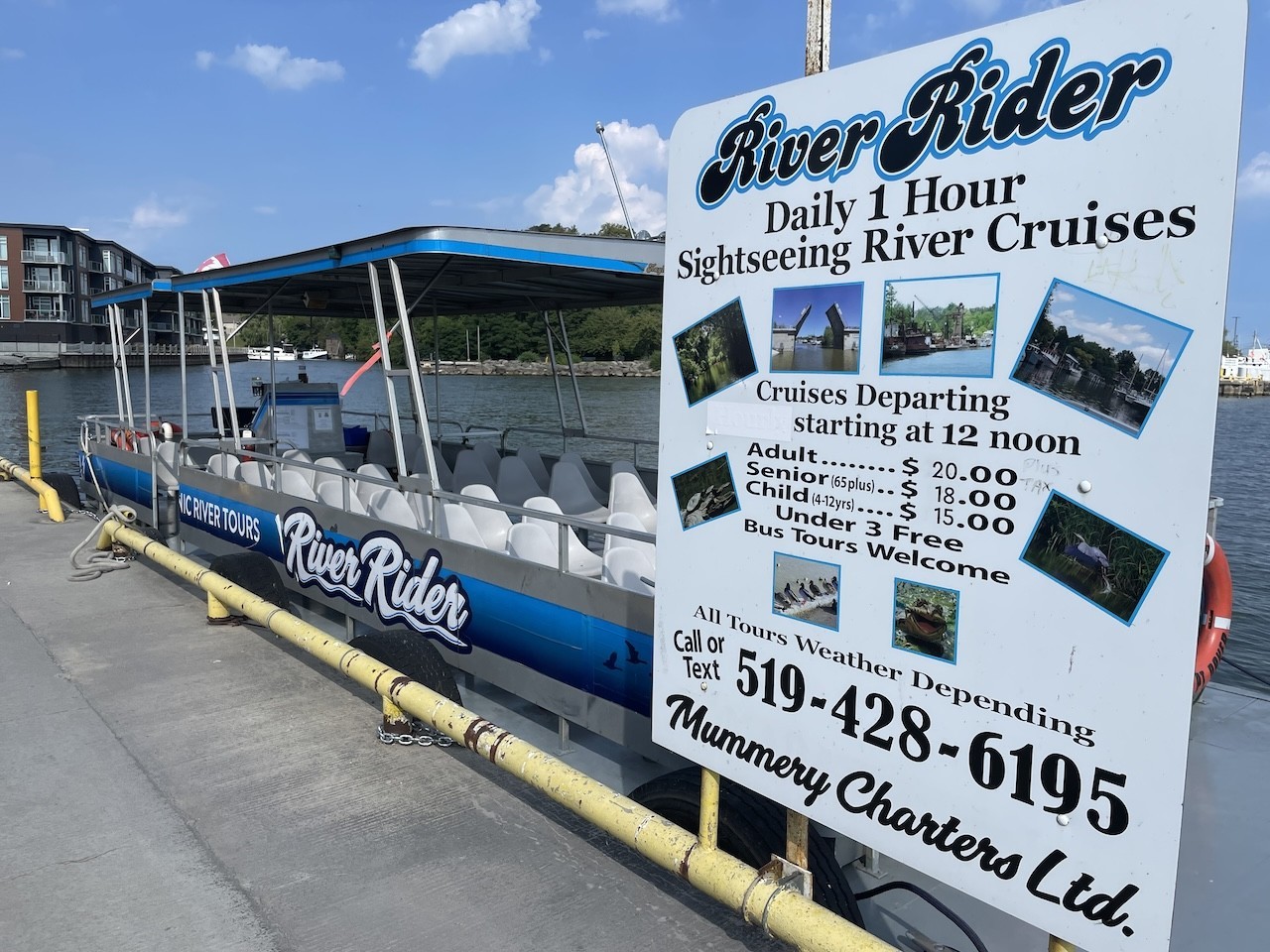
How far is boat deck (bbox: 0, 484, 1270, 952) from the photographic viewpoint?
3.14 metres

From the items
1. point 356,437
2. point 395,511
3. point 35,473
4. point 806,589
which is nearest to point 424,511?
point 395,511

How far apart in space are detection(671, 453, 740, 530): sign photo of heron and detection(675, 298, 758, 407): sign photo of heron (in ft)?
0.65

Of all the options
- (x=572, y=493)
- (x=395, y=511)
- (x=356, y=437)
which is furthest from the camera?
(x=356, y=437)

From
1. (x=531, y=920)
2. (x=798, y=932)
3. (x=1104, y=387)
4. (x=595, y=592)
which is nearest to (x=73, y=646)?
(x=595, y=592)

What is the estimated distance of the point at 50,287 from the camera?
79562 mm

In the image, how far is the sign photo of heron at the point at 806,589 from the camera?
2445 mm

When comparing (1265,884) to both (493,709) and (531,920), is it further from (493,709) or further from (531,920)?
(493,709)

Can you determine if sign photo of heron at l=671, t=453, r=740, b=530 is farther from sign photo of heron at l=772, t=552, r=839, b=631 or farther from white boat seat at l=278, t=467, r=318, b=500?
white boat seat at l=278, t=467, r=318, b=500

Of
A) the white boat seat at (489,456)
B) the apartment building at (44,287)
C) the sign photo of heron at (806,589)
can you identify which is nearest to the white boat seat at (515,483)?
the white boat seat at (489,456)

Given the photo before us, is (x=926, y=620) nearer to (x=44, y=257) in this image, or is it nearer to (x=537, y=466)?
(x=537, y=466)

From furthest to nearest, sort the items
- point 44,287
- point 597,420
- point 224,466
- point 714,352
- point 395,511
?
point 44,287, point 597,420, point 224,466, point 395,511, point 714,352

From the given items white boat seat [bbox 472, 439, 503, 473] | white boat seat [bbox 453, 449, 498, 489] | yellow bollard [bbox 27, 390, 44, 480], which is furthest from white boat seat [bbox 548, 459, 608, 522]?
yellow bollard [bbox 27, 390, 44, 480]

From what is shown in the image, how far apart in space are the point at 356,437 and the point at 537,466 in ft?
12.1

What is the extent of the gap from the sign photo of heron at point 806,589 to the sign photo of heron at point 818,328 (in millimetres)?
493
